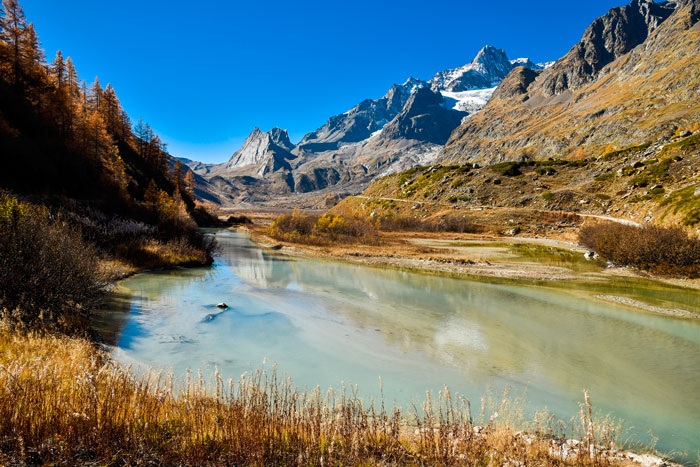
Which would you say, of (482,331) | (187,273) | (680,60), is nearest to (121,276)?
(187,273)

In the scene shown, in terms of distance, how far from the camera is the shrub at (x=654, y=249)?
27.6 m

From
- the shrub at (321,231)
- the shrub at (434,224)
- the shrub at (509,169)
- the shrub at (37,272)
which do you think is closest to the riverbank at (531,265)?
the shrub at (321,231)

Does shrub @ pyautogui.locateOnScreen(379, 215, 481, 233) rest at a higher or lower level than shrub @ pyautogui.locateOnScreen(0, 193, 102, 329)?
higher

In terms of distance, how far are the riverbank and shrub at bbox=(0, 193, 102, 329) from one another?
29.3 m

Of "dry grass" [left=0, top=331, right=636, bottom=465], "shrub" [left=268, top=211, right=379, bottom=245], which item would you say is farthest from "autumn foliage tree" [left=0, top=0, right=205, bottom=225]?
"dry grass" [left=0, top=331, right=636, bottom=465]

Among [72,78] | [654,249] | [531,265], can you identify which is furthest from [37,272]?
[72,78]

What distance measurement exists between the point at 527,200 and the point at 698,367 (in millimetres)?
75931

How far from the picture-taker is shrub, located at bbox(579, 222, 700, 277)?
2762cm

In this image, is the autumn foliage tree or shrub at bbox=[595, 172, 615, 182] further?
shrub at bbox=[595, 172, 615, 182]

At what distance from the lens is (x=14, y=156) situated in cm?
3344

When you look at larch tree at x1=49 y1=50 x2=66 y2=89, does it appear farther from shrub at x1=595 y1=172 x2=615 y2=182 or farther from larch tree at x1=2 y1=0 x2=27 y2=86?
shrub at x1=595 y1=172 x2=615 y2=182

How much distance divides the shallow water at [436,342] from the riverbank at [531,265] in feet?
8.21

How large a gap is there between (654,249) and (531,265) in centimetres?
999

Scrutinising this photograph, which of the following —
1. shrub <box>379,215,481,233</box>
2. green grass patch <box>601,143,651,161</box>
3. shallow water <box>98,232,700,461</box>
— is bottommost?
shallow water <box>98,232,700,461</box>
